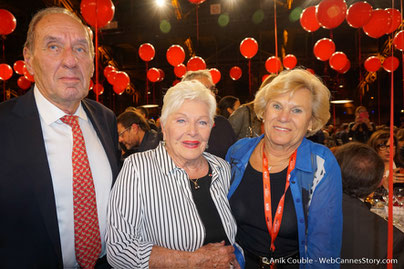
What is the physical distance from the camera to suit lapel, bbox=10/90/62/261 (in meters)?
1.18

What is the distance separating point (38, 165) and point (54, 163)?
9cm

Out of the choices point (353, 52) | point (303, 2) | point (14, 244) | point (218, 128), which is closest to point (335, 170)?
point (218, 128)

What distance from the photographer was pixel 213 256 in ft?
4.33

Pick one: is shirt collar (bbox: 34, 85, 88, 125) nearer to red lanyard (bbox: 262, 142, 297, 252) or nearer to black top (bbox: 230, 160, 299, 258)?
black top (bbox: 230, 160, 299, 258)

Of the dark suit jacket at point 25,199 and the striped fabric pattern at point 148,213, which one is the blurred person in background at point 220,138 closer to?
the striped fabric pattern at point 148,213

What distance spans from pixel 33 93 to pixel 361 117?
5366mm

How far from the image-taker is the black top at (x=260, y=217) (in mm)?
1570

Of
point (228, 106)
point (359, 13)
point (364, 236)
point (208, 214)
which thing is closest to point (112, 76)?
point (228, 106)

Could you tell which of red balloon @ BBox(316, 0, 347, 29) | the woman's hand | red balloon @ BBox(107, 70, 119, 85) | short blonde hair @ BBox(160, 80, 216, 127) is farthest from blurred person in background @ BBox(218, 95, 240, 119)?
red balloon @ BBox(107, 70, 119, 85)

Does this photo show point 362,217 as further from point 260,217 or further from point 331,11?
point 331,11

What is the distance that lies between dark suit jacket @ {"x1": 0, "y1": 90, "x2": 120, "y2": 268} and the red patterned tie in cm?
10

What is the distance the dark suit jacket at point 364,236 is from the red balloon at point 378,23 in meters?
4.06

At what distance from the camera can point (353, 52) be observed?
11820mm

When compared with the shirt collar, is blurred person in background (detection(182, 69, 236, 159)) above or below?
below
